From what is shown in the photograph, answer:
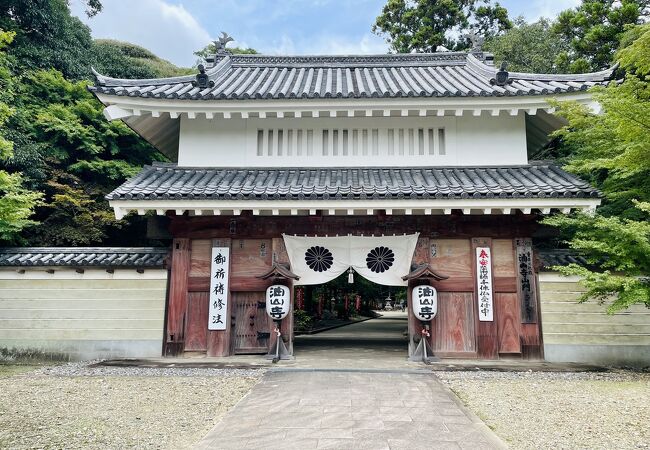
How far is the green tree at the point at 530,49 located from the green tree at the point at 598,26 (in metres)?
3.39

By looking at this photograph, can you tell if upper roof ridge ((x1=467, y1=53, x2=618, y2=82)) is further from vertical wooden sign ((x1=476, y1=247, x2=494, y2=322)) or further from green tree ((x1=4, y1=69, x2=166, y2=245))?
green tree ((x1=4, y1=69, x2=166, y2=245))

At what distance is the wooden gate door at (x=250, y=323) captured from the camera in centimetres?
941

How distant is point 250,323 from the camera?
31.1 feet

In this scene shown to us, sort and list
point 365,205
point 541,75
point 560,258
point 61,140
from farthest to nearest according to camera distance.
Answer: point 61,140 → point 541,75 → point 560,258 → point 365,205

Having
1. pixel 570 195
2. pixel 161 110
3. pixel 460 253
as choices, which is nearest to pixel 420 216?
pixel 460 253

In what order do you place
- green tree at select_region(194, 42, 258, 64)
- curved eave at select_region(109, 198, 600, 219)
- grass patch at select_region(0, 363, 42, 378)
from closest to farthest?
grass patch at select_region(0, 363, 42, 378)
curved eave at select_region(109, 198, 600, 219)
green tree at select_region(194, 42, 258, 64)

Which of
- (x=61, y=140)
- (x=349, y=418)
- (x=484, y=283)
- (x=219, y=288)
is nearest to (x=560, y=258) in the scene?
(x=484, y=283)

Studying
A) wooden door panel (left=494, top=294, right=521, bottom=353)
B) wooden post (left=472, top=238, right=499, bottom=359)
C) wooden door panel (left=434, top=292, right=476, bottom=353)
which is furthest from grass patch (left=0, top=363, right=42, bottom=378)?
wooden door panel (left=494, top=294, right=521, bottom=353)

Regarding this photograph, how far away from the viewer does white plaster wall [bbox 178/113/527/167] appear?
10148mm

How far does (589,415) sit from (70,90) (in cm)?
2039

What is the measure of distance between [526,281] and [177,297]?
801 cm

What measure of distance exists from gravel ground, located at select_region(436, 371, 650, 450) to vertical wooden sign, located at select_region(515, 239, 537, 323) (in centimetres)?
155

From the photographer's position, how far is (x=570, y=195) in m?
8.21

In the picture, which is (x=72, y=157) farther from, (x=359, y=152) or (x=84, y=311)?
(x=359, y=152)
